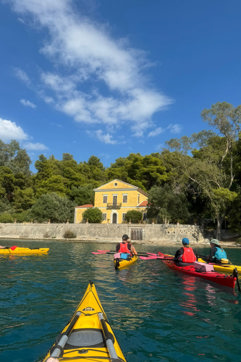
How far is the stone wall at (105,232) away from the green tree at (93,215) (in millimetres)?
2717

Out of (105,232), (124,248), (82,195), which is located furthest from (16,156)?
(124,248)

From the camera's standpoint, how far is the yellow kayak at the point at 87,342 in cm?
280

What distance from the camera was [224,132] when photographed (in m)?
31.3

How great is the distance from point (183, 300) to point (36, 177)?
54.1 m

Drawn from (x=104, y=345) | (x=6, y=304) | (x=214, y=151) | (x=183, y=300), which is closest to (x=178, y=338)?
(x=104, y=345)

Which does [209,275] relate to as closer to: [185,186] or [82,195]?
[185,186]

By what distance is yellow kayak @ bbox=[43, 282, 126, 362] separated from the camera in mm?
2799

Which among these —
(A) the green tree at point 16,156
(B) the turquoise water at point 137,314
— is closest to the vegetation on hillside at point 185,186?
(A) the green tree at point 16,156

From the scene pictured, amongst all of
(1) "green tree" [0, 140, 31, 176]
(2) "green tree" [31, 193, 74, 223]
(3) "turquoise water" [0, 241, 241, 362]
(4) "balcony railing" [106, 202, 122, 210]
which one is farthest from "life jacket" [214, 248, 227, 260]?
(1) "green tree" [0, 140, 31, 176]

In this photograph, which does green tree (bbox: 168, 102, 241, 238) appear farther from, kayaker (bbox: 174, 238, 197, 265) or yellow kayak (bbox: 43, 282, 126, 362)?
yellow kayak (bbox: 43, 282, 126, 362)

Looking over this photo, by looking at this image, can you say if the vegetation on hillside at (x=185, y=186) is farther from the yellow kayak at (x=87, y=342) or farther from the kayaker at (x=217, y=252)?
the yellow kayak at (x=87, y=342)

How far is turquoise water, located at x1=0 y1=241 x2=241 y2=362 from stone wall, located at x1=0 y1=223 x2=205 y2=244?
2280cm

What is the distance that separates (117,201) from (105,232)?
295 inches

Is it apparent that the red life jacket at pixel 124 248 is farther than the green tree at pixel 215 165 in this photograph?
No
